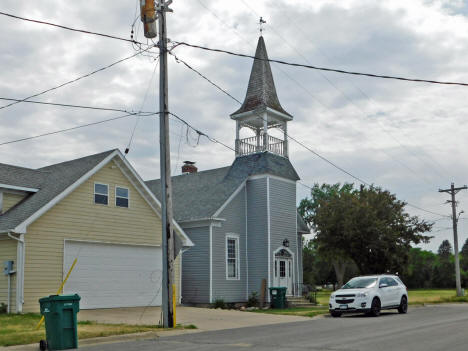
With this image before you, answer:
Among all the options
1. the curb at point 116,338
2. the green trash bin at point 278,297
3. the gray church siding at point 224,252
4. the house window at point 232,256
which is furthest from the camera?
the house window at point 232,256

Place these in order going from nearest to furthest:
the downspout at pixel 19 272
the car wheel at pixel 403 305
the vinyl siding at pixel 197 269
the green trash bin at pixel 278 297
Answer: the downspout at pixel 19 272 < the car wheel at pixel 403 305 < the green trash bin at pixel 278 297 < the vinyl siding at pixel 197 269

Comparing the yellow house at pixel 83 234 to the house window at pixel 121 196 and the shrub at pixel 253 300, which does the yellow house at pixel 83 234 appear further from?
the shrub at pixel 253 300

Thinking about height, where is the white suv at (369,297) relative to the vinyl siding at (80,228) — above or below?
below

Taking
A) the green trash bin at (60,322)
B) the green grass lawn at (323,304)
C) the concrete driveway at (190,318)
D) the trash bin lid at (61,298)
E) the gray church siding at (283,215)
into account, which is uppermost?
the gray church siding at (283,215)

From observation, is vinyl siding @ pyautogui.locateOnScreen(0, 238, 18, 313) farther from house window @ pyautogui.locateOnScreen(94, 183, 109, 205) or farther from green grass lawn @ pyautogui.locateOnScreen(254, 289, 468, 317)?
green grass lawn @ pyautogui.locateOnScreen(254, 289, 468, 317)

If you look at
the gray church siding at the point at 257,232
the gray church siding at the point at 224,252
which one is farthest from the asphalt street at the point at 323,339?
the gray church siding at the point at 257,232

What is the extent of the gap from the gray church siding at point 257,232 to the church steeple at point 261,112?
7.86 feet

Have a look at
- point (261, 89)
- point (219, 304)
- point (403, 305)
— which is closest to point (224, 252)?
point (219, 304)

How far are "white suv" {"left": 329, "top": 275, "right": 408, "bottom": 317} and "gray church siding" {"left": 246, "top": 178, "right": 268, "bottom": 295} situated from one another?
7.23 meters

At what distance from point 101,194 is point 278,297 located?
996 cm

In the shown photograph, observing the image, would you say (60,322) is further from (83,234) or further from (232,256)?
(232,256)

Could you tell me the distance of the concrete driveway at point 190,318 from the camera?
1722 centimetres

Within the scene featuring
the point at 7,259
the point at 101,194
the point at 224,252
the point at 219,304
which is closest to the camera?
the point at 7,259

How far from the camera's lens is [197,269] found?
2817cm
